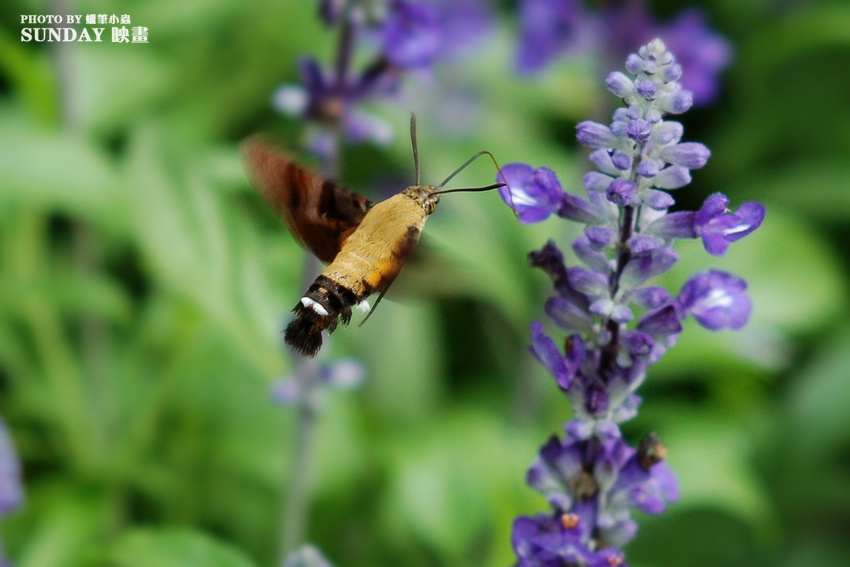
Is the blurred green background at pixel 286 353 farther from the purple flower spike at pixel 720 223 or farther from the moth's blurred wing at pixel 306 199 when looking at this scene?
the purple flower spike at pixel 720 223

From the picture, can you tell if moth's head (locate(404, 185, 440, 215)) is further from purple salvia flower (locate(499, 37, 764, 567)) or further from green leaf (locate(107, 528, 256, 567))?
green leaf (locate(107, 528, 256, 567))

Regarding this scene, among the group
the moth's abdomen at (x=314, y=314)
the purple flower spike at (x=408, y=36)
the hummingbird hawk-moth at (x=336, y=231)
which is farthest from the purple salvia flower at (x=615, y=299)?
the purple flower spike at (x=408, y=36)

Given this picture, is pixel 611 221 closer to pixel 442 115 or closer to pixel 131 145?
Answer: pixel 131 145

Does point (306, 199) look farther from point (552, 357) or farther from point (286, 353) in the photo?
point (286, 353)

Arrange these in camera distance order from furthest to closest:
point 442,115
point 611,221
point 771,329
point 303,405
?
point 442,115 → point 771,329 → point 303,405 → point 611,221

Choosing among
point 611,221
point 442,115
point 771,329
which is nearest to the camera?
point 611,221

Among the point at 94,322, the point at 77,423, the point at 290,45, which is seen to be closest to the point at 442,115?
the point at 290,45

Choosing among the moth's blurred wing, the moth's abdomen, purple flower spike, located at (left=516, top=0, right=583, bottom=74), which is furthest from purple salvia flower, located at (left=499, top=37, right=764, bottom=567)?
purple flower spike, located at (left=516, top=0, right=583, bottom=74)
